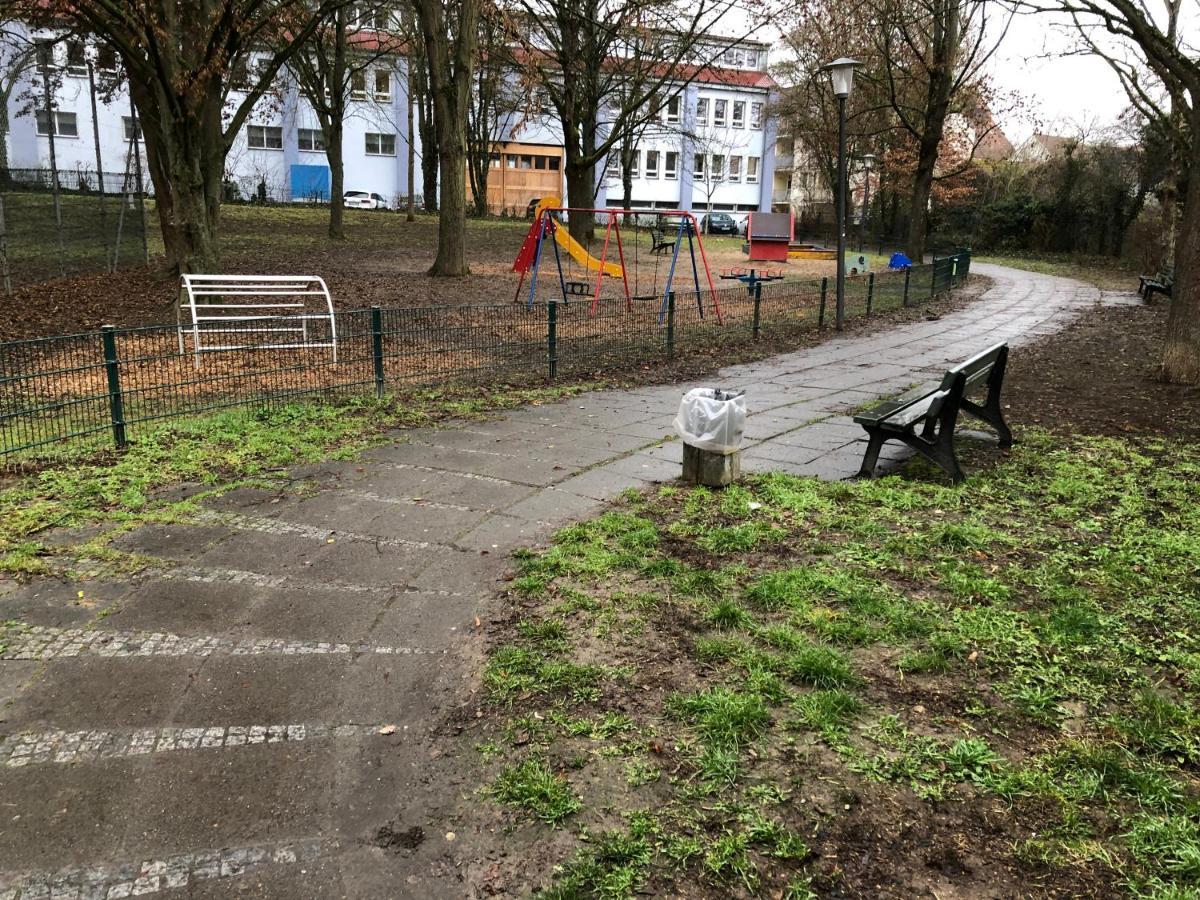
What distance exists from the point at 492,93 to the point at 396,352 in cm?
3123

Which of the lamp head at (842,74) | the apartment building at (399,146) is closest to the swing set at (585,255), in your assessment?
the lamp head at (842,74)

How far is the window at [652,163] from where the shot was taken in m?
61.0

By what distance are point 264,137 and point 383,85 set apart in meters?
7.43

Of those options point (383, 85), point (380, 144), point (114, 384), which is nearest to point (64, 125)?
point (380, 144)

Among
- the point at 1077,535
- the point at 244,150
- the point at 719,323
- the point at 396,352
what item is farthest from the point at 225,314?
the point at 244,150

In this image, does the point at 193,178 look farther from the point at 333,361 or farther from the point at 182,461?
the point at 182,461

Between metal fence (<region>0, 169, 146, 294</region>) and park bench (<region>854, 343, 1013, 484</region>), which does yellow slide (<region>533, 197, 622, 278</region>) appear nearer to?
metal fence (<region>0, 169, 146, 294</region>)

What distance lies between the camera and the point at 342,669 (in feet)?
11.9

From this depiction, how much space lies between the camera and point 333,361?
29.9 ft

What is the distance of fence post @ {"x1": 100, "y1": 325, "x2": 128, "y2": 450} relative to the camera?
21.3 ft

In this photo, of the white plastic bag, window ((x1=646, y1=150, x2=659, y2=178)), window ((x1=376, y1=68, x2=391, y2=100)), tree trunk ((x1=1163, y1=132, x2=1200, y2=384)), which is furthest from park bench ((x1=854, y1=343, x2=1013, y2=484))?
window ((x1=646, y1=150, x2=659, y2=178))

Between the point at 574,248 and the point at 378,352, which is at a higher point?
the point at 574,248

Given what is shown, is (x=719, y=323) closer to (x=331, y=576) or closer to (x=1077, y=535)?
(x=1077, y=535)

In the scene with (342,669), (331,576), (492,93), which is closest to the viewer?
(342,669)
